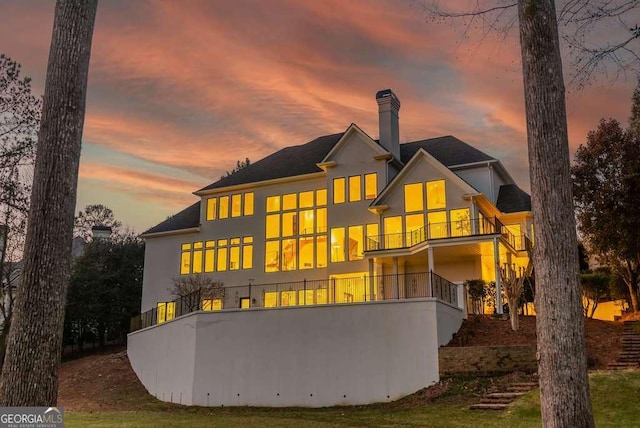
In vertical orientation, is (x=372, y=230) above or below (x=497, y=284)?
above

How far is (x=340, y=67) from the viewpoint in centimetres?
2348

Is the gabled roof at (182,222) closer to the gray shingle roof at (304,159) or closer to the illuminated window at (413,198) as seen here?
the gray shingle roof at (304,159)

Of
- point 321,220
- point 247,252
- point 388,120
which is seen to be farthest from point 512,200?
point 247,252

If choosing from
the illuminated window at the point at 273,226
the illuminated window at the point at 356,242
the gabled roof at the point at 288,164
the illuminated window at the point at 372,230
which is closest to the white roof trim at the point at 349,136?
the gabled roof at the point at 288,164

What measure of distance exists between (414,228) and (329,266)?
Answer: 15.4ft

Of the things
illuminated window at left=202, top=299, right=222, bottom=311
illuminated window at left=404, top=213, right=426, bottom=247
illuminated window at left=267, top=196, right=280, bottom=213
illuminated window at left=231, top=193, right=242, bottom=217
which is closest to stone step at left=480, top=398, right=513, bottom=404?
illuminated window at left=404, top=213, right=426, bottom=247

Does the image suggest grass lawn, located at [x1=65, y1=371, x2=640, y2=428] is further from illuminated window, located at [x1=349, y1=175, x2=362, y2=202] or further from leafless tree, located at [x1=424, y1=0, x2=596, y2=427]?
illuminated window, located at [x1=349, y1=175, x2=362, y2=202]

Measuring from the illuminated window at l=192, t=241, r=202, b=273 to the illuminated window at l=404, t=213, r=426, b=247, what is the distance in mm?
12473

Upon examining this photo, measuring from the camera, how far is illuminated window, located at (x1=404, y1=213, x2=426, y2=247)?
26.1 m

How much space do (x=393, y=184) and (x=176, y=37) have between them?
12096 mm

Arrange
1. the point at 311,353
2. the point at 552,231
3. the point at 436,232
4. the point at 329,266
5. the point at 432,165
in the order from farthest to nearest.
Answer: the point at 329,266 → the point at 432,165 → the point at 436,232 → the point at 311,353 → the point at 552,231

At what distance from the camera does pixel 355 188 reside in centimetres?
2922

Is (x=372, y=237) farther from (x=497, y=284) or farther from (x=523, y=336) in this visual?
(x=523, y=336)

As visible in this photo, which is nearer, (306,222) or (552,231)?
(552,231)
